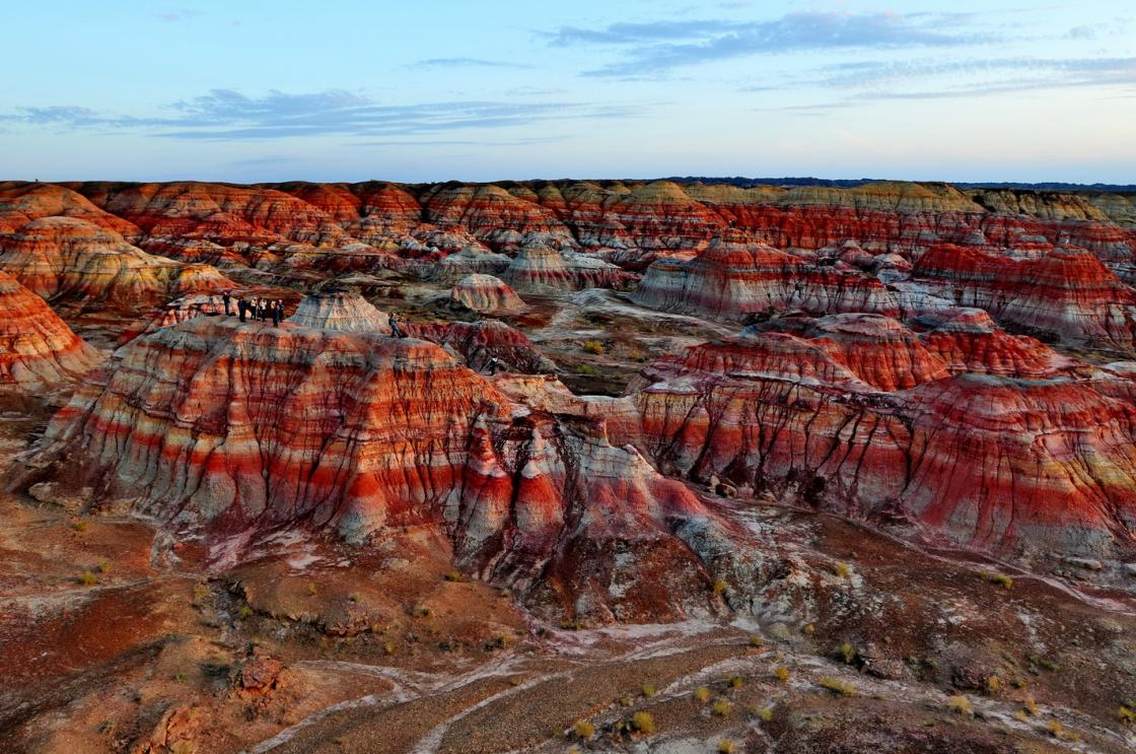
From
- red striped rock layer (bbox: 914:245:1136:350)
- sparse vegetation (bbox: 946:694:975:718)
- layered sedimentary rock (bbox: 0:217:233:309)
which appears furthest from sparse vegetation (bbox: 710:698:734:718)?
layered sedimentary rock (bbox: 0:217:233:309)

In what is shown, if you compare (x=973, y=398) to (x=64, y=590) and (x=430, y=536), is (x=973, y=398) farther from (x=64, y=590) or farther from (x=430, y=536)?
(x=64, y=590)

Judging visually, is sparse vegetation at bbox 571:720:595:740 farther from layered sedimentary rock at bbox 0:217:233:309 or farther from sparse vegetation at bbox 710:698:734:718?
layered sedimentary rock at bbox 0:217:233:309

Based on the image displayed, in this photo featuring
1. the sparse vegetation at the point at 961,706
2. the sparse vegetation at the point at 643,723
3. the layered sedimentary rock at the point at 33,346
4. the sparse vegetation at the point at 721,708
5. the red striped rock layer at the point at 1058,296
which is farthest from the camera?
the red striped rock layer at the point at 1058,296

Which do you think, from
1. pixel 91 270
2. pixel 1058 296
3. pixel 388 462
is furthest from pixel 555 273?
pixel 388 462

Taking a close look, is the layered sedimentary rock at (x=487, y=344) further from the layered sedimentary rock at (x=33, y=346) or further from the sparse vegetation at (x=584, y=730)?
the sparse vegetation at (x=584, y=730)

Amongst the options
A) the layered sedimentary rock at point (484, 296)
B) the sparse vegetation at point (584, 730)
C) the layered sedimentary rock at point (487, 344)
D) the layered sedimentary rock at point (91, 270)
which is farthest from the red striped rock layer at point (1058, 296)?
the layered sedimentary rock at point (91, 270)

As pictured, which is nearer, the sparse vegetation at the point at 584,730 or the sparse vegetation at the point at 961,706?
the sparse vegetation at the point at 584,730
